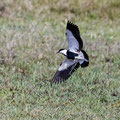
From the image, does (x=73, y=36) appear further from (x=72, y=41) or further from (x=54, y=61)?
(x=54, y=61)

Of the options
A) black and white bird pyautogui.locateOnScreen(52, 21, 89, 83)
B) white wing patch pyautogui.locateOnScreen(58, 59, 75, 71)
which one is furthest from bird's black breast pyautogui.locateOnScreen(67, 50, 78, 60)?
white wing patch pyautogui.locateOnScreen(58, 59, 75, 71)

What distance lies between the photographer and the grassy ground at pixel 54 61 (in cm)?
546

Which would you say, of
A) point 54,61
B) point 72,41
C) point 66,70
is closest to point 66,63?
point 66,70

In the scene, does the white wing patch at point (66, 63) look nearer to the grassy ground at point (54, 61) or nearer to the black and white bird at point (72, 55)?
the black and white bird at point (72, 55)

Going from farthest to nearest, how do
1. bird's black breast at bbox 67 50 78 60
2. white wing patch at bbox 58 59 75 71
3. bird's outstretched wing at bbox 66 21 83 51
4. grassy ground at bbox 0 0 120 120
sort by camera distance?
white wing patch at bbox 58 59 75 71
bird's black breast at bbox 67 50 78 60
bird's outstretched wing at bbox 66 21 83 51
grassy ground at bbox 0 0 120 120

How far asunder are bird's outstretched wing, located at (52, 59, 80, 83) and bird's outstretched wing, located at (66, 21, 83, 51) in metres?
0.27

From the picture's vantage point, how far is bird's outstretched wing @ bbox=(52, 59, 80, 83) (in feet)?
20.5

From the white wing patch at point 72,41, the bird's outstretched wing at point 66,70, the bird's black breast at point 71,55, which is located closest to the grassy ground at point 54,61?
the bird's outstretched wing at point 66,70

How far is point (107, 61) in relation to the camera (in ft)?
25.1

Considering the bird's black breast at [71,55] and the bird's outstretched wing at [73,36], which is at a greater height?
the bird's outstretched wing at [73,36]

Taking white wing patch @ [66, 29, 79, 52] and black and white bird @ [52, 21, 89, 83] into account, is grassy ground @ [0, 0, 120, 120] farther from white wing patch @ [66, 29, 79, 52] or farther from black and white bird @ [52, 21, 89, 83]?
white wing patch @ [66, 29, 79, 52]

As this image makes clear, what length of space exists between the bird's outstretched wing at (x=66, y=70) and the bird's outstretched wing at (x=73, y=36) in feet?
0.87

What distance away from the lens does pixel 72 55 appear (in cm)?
623

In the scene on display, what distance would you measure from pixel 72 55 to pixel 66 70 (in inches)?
9.7
